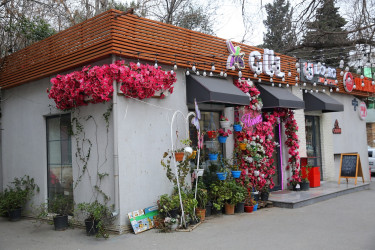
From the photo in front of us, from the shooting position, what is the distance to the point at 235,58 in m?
9.49

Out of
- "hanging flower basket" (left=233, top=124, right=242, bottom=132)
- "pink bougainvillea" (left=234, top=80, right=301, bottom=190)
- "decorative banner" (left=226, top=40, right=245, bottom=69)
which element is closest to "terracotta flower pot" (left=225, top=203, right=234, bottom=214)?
"pink bougainvillea" (left=234, top=80, right=301, bottom=190)

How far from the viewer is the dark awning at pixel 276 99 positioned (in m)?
10.0

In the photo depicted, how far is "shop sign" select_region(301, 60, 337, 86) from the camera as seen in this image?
11812mm

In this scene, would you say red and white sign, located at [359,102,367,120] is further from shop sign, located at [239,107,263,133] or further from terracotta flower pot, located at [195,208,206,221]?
terracotta flower pot, located at [195,208,206,221]

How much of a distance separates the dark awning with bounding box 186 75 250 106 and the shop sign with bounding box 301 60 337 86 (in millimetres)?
3311

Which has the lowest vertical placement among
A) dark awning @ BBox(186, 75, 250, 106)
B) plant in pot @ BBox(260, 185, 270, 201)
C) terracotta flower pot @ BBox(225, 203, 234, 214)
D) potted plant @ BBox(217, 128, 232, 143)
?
terracotta flower pot @ BBox(225, 203, 234, 214)

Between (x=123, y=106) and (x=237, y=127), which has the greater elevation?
(x=123, y=106)

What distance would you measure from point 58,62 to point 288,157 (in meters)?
7.10

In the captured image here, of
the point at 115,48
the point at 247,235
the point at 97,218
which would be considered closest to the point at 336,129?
the point at 247,235

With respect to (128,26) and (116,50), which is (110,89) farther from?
(128,26)

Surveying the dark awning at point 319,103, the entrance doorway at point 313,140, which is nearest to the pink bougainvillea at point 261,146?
the dark awning at point 319,103

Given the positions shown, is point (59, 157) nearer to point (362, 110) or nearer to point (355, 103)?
point (355, 103)

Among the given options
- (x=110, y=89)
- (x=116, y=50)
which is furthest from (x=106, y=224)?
(x=116, y=50)

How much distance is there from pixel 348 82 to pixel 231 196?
828 centimetres
